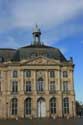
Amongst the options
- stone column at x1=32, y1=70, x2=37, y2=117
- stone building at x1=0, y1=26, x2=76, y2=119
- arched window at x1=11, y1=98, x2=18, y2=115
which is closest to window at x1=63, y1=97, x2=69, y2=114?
stone building at x1=0, y1=26, x2=76, y2=119

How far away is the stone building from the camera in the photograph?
112688mm

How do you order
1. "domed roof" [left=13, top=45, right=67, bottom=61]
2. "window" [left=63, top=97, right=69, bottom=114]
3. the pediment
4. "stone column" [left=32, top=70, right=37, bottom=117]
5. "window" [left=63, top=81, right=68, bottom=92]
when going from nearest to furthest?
"stone column" [left=32, top=70, right=37, bottom=117]
"window" [left=63, top=97, right=69, bottom=114]
the pediment
"window" [left=63, top=81, right=68, bottom=92]
"domed roof" [left=13, top=45, right=67, bottom=61]

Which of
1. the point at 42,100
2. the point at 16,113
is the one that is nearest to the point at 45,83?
the point at 42,100

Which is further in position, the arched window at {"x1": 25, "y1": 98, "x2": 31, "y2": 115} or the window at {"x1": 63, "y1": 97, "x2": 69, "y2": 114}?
the window at {"x1": 63, "y1": 97, "x2": 69, "y2": 114}

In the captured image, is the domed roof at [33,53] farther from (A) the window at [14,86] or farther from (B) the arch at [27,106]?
(B) the arch at [27,106]

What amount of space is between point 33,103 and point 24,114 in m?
4.12

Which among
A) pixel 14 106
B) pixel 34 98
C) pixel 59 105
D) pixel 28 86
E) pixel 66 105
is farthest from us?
pixel 66 105

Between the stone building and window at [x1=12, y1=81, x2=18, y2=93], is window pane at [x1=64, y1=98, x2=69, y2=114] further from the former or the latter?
window at [x1=12, y1=81, x2=18, y2=93]

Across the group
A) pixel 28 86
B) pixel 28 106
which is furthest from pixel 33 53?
pixel 28 106

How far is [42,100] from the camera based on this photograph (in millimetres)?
114062

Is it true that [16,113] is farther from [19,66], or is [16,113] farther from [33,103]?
[19,66]

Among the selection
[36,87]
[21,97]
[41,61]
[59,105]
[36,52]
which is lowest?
[59,105]

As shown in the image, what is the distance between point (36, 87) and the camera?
114 metres

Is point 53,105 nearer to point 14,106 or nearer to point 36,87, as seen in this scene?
point 36,87
